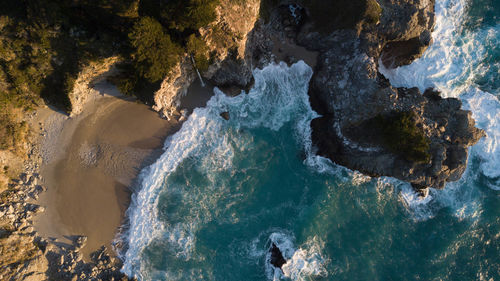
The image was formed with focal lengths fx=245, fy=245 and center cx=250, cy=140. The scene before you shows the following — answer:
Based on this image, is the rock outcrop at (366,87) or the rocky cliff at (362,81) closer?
the rocky cliff at (362,81)

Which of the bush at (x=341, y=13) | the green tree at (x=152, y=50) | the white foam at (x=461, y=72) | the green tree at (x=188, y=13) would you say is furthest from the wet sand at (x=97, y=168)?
the white foam at (x=461, y=72)

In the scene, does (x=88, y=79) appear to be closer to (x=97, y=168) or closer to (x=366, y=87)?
(x=97, y=168)

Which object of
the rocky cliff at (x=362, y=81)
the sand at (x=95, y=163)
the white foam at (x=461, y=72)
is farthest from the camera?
the white foam at (x=461, y=72)

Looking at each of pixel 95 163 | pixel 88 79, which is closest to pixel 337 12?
pixel 88 79

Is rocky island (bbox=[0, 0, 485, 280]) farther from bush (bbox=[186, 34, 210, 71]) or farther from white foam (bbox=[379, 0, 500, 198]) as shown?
white foam (bbox=[379, 0, 500, 198])

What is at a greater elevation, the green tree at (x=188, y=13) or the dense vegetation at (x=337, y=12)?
the dense vegetation at (x=337, y=12)

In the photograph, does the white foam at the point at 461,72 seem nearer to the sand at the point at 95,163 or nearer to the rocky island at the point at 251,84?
the rocky island at the point at 251,84
